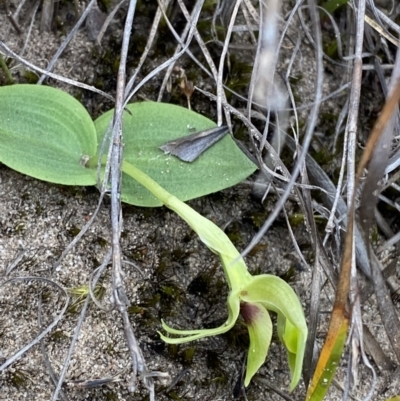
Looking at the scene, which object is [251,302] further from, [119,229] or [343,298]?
[119,229]

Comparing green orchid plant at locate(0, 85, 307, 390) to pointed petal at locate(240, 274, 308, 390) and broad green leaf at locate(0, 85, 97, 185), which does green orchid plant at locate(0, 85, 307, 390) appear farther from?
pointed petal at locate(240, 274, 308, 390)

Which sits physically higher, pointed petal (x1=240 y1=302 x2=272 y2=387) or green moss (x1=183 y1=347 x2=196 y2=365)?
pointed petal (x1=240 y1=302 x2=272 y2=387)

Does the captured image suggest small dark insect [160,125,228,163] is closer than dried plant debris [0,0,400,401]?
No

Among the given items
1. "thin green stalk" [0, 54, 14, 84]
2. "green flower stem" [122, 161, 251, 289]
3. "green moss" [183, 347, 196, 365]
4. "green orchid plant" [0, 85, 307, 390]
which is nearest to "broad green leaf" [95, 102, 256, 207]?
"green orchid plant" [0, 85, 307, 390]

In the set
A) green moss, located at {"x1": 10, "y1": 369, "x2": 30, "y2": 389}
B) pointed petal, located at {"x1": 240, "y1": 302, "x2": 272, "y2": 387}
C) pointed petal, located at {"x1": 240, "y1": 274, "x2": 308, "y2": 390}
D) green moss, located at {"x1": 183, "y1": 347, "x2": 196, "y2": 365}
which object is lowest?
green moss, located at {"x1": 10, "y1": 369, "x2": 30, "y2": 389}

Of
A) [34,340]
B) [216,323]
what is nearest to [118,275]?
[34,340]

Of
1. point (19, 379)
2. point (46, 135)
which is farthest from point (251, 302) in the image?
point (46, 135)

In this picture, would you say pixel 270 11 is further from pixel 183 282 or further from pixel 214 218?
pixel 183 282
